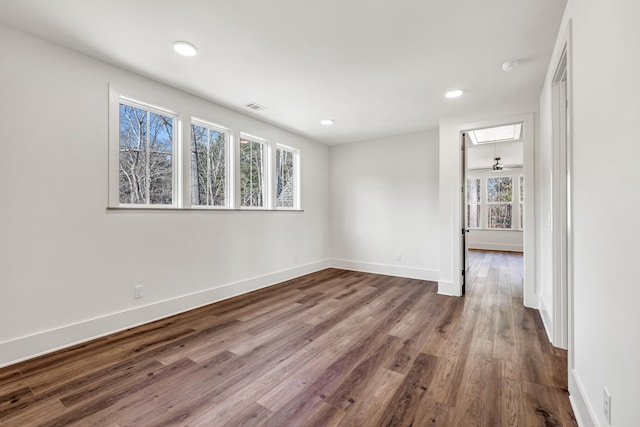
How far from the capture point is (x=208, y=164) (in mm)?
3662

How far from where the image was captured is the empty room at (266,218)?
5.09ft

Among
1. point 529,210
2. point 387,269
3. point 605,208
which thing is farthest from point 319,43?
point 387,269

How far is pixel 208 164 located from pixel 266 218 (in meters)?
1.22

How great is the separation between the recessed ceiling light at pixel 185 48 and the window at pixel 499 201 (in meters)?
8.89

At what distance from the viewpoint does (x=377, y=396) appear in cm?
180

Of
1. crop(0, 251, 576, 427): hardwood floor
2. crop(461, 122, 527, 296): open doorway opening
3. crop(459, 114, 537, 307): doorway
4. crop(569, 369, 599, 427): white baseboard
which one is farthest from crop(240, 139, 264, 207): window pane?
crop(461, 122, 527, 296): open doorway opening

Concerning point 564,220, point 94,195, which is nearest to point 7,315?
point 94,195

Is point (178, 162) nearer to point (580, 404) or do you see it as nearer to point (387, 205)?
point (387, 205)

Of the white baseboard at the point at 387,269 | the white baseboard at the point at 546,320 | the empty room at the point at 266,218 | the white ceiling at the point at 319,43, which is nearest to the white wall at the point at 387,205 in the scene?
the white baseboard at the point at 387,269

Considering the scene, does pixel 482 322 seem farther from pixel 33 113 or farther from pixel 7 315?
pixel 33 113

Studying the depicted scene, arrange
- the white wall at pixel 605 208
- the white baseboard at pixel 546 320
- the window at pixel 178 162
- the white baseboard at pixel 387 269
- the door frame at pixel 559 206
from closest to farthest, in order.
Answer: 1. the white wall at pixel 605 208
2. the door frame at pixel 559 206
3. the white baseboard at pixel 546 320
4. the window at pixel 178 162
5. the white baseboard at pixel 387 269

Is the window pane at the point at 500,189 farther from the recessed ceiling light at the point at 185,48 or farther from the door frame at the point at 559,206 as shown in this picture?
the recessed ceiling light at the point at 185,48

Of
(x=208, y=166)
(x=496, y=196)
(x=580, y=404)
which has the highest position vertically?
(x=208, y=166)

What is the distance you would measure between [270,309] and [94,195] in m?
2.12
